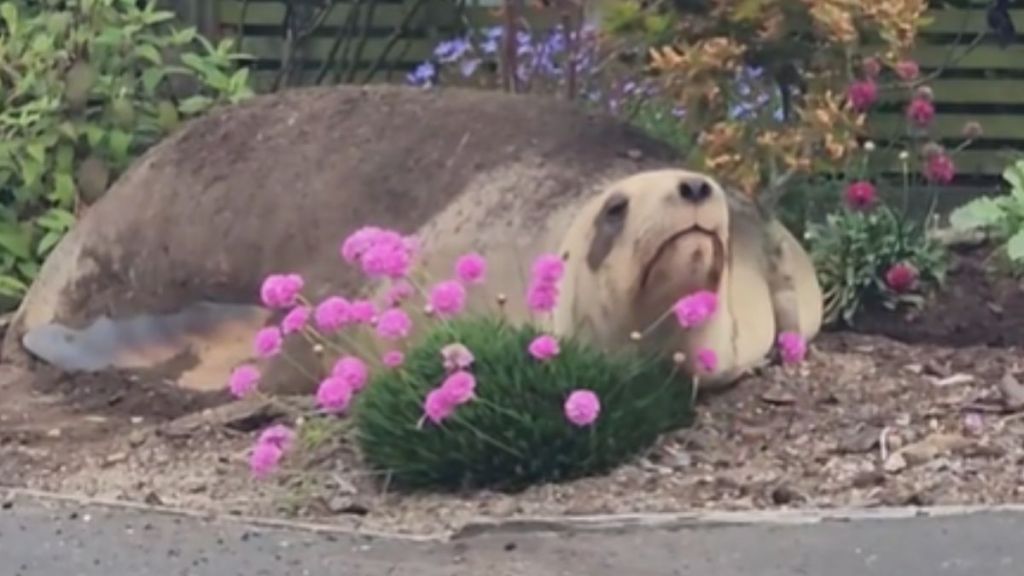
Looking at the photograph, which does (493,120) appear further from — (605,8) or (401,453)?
(401,453)

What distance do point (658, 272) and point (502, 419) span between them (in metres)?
0.75

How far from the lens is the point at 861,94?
28.5 feet

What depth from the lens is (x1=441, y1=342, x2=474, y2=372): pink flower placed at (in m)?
6.77

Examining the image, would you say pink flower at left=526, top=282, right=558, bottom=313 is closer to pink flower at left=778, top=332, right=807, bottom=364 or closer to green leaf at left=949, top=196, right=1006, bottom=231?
pink flower at left=778, top=332, right=807, bottom=364

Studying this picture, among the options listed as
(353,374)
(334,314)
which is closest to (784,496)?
(353,374)

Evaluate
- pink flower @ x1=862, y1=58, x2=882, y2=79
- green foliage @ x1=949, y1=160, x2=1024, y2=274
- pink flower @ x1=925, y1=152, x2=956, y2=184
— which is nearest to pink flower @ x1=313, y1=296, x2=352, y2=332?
pink flower @ x1=862, y1=58, x2=882, y2=79

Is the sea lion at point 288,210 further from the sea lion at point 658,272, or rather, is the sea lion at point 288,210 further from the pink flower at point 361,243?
the pink flower at point 361,243

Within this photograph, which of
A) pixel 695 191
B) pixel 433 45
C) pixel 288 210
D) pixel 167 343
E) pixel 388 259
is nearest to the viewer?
pixel 388 259

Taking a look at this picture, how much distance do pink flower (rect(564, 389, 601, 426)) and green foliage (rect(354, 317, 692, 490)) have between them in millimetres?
117

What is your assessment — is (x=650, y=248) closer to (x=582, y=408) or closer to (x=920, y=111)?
(x=582, y=408)

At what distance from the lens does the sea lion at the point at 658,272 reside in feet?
23.6

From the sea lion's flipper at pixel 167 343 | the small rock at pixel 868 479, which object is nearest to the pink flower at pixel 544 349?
the small rock at pixel 868 479

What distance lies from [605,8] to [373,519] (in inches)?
119

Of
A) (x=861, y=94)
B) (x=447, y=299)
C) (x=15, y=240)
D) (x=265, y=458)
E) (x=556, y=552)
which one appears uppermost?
(x=861, y=94)
